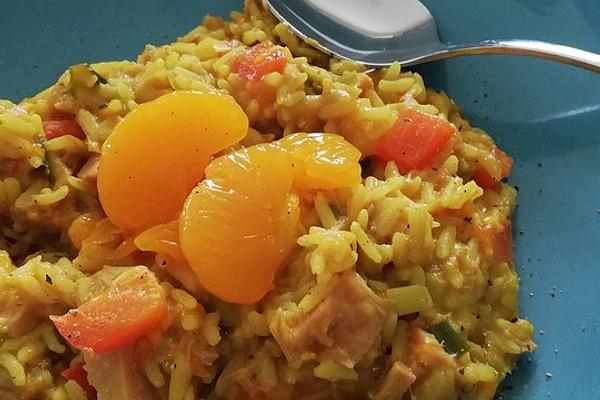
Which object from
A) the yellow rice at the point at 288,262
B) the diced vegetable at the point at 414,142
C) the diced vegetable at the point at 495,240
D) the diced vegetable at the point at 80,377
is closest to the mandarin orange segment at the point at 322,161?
the yellow rice at the point at 288,262

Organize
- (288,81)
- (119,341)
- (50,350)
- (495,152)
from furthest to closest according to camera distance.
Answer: (495,152) < (288,81) < (50,350) < (119,341)

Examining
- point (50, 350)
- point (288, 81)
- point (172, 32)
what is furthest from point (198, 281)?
point (172, 32)

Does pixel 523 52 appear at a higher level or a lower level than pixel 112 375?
higher

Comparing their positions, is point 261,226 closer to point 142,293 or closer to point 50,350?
point 142,293

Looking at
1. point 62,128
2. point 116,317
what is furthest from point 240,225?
point 62,128

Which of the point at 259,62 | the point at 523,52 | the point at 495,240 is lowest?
the point at 495,240

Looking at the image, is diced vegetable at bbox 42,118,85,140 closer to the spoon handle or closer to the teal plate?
the teal plate

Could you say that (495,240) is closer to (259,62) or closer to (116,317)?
(259,62)
